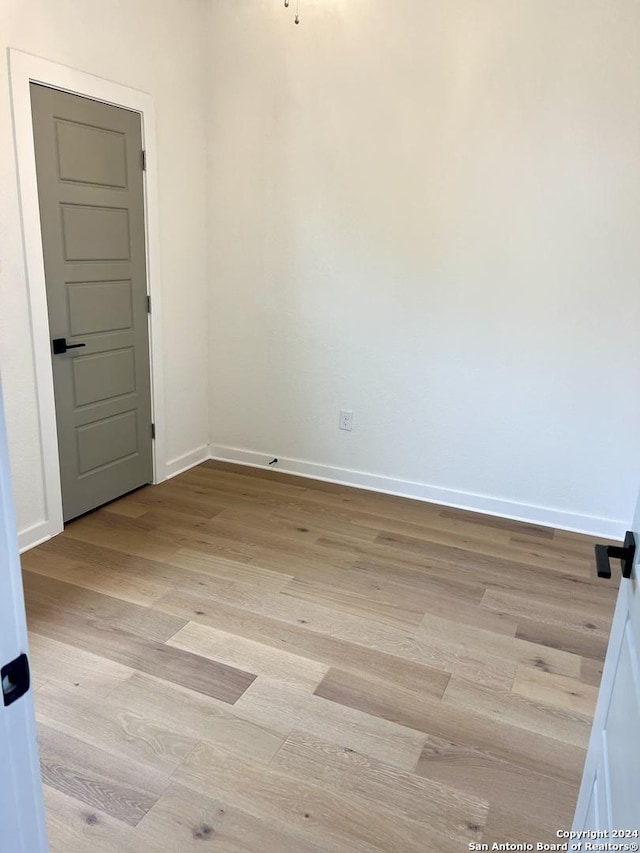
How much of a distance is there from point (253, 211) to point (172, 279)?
0.66 m

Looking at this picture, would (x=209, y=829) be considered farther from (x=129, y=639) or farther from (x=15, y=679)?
(x=15, y=679)

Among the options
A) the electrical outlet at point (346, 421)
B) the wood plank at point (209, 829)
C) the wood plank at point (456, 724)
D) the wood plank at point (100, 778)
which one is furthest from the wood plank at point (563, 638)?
the electrical outlet at point (346, 421)

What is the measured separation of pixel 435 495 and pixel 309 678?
1815mm

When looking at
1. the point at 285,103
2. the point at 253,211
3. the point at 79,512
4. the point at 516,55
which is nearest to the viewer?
the point at 516,55

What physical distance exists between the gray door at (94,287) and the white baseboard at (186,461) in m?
0.28

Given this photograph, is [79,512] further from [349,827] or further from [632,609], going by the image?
[632,609]

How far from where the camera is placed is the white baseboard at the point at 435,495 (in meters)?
3.48

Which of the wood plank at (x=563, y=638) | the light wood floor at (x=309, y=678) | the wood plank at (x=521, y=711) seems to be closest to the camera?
the light wood floor at (x=309, y=678)

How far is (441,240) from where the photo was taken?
11.5 feet

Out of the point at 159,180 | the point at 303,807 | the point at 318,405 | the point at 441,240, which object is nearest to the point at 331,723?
the point at 303,807

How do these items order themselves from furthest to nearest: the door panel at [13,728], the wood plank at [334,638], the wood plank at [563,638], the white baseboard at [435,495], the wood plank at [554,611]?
the white baseboard at [435,495], the wood plank at [554,611], the wood plank at [563,638], the wood plank at [334,638], the door panel at [13,728]

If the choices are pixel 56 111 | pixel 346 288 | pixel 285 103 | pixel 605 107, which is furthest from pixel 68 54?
pixel 605 107

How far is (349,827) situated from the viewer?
1690mm

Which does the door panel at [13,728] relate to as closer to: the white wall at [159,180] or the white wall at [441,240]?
the white wall at [159,180]
